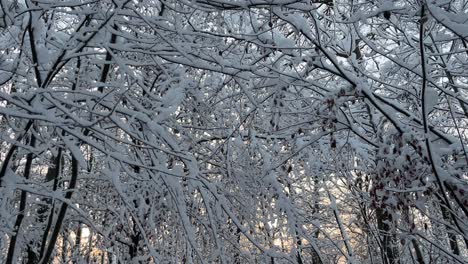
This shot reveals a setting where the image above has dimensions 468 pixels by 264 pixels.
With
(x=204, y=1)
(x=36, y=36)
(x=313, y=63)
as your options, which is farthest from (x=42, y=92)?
(x=313, y=63)

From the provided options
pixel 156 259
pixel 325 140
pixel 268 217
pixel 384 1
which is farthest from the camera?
pixel 325 140

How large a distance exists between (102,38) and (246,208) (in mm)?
1538

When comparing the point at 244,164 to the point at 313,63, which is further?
the point at 244,164

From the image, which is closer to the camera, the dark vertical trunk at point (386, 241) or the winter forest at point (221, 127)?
the winter forest at point (221, 127)

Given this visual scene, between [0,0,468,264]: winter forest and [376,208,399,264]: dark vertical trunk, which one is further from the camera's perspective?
[376,208,399,264]: dark vertical trunk

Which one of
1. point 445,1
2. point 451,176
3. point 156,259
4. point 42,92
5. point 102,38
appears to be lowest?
point 156,259

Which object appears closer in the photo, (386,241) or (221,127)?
(221,127)

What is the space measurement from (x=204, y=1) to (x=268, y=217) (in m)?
1.88

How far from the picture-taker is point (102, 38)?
2.70 metres

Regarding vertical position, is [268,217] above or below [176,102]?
below

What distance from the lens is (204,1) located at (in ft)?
7.46

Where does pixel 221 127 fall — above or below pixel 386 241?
above

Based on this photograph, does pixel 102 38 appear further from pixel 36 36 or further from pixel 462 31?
pixel 462 31

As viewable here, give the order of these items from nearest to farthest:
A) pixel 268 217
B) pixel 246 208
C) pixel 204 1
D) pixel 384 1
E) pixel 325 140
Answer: pixel 204 1, pixel 384 1, pixel 246 208, pixel 268 217, pixel 325 140
